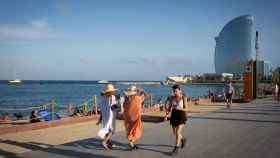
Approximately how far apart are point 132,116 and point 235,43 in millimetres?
182922

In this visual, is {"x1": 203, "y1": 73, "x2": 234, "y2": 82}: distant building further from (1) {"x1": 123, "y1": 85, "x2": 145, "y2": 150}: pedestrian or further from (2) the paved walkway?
(1) {"x1": 123, "y1": 85, "x2": 145, "y2": 150}: pedestrian

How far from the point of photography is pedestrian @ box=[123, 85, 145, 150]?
831 centimetres

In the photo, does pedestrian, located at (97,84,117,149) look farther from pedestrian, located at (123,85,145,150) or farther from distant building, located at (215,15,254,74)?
distant building, located at (215,15,254,74)

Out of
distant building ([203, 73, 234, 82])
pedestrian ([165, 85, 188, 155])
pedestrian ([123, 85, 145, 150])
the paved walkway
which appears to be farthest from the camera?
distant building ([203, 73, 234, 82])

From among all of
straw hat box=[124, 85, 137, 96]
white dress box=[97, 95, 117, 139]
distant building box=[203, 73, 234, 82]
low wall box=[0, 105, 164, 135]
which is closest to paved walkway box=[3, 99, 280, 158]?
white dress box=[97, 95, 117, 139]

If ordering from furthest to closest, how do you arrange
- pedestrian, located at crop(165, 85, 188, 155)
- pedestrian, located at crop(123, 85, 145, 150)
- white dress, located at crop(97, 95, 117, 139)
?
white dress, located at crop(97, 95, 117, 139) < pedestrian, located at crop(123, 85, 145, 150) < pedestrian, located at crop(165, 85, 188, 155)

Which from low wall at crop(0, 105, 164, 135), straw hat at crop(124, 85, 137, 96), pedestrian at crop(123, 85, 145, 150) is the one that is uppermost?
straw hat at crop(124, 85, 137, 96)

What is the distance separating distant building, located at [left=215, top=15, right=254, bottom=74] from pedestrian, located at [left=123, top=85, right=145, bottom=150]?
178 metres

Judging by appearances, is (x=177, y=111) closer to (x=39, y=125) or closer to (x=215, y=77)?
(x=39, y=125)

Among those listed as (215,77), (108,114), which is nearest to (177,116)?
(108,114)

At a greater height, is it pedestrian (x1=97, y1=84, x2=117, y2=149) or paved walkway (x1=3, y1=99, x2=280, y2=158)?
pedestrian (x1=97, y1=84, x2=117, y2=149)

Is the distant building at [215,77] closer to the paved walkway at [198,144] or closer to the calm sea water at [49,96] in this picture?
the calm sea water at [49,96]

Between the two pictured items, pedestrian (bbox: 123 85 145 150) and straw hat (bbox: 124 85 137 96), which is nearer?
pedestrian (bbox: 123 85 145 150)

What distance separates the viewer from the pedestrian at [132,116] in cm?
831
